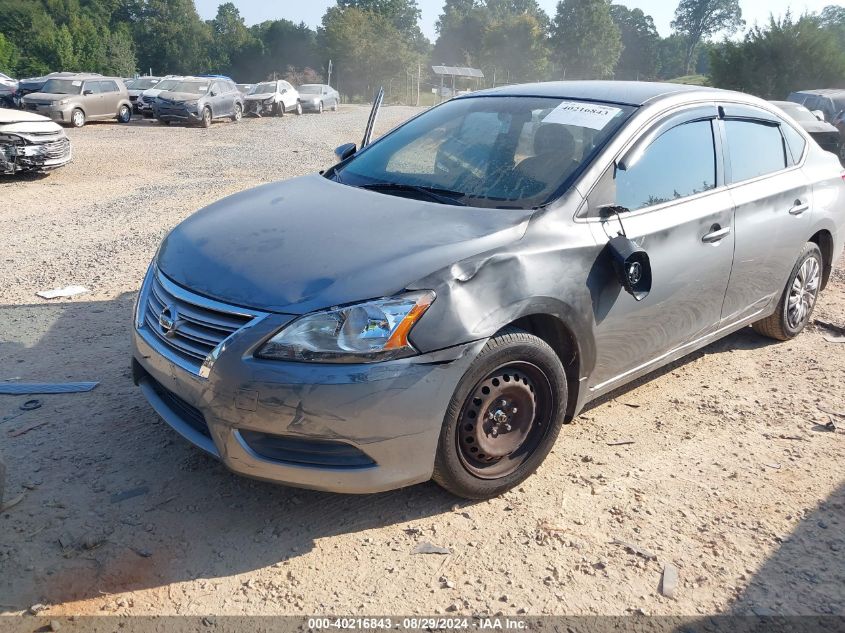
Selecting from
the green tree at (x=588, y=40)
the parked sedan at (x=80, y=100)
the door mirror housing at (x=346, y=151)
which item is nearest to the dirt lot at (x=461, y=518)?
the door mirror housing at (x=346, y=151)

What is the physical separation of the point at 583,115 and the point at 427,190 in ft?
3.03

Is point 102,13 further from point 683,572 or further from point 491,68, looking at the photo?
point 683,572

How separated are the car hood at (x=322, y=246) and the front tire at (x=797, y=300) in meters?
2.68

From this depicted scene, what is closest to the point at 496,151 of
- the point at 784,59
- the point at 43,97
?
the point at 43,97

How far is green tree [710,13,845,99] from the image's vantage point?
38.3 metres

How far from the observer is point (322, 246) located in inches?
126

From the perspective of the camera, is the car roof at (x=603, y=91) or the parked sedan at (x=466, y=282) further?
the car roof at (x=603, y=91)

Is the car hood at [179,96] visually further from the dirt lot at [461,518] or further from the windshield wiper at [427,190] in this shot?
the windshield wiper at [427,190]

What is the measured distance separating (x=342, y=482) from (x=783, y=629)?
169 centimetres

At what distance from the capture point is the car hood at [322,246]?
2938 millimetres

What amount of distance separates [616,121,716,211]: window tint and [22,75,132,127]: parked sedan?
21.9 m

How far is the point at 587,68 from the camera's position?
82.9 metres

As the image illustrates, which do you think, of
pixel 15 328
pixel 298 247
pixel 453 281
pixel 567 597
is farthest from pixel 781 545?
pixel 15 328

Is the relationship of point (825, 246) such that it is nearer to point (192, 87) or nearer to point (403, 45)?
point (192, 87)
